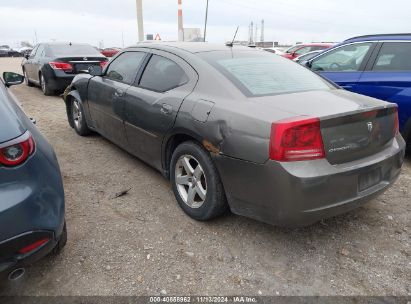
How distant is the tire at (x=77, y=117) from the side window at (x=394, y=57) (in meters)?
4.15

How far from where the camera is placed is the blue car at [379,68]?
4383 millimetres

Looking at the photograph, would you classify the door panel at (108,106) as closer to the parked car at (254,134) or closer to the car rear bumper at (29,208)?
the parked car at (254,134)

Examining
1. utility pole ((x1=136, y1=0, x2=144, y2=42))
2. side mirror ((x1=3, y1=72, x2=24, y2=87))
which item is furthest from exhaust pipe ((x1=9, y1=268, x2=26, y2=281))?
utility pole ((x1=136, y1=0, x2=144, y2=42))

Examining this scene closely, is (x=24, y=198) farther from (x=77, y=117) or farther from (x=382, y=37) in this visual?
(x=382, y=37)

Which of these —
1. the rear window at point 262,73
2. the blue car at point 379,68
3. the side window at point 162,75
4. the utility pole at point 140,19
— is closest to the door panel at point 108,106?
the side window at point 162,75

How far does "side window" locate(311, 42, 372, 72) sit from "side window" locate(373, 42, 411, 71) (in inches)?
9.3

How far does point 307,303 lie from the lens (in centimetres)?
226

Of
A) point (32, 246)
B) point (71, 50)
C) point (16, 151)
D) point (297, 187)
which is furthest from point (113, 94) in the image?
point (71, 50)

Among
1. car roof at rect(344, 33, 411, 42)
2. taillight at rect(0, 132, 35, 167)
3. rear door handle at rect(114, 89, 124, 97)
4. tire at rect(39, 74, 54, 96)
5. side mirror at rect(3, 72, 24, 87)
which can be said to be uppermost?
car roof at rect(344, 33, 411, 42)

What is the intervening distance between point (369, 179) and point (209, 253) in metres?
1.32

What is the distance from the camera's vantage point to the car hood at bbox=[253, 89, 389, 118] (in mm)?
2492

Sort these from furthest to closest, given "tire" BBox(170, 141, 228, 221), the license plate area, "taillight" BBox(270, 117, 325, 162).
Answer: "tire" BBox(170, 141, 228, 221) → the license plate area → "taillight" BBox(270, 117, 325, 162)

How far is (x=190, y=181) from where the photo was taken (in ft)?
10.3

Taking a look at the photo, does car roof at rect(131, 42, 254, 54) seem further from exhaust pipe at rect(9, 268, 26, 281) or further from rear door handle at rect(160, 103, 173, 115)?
exhaust pipe at rect(9, 268, 26, 281)
